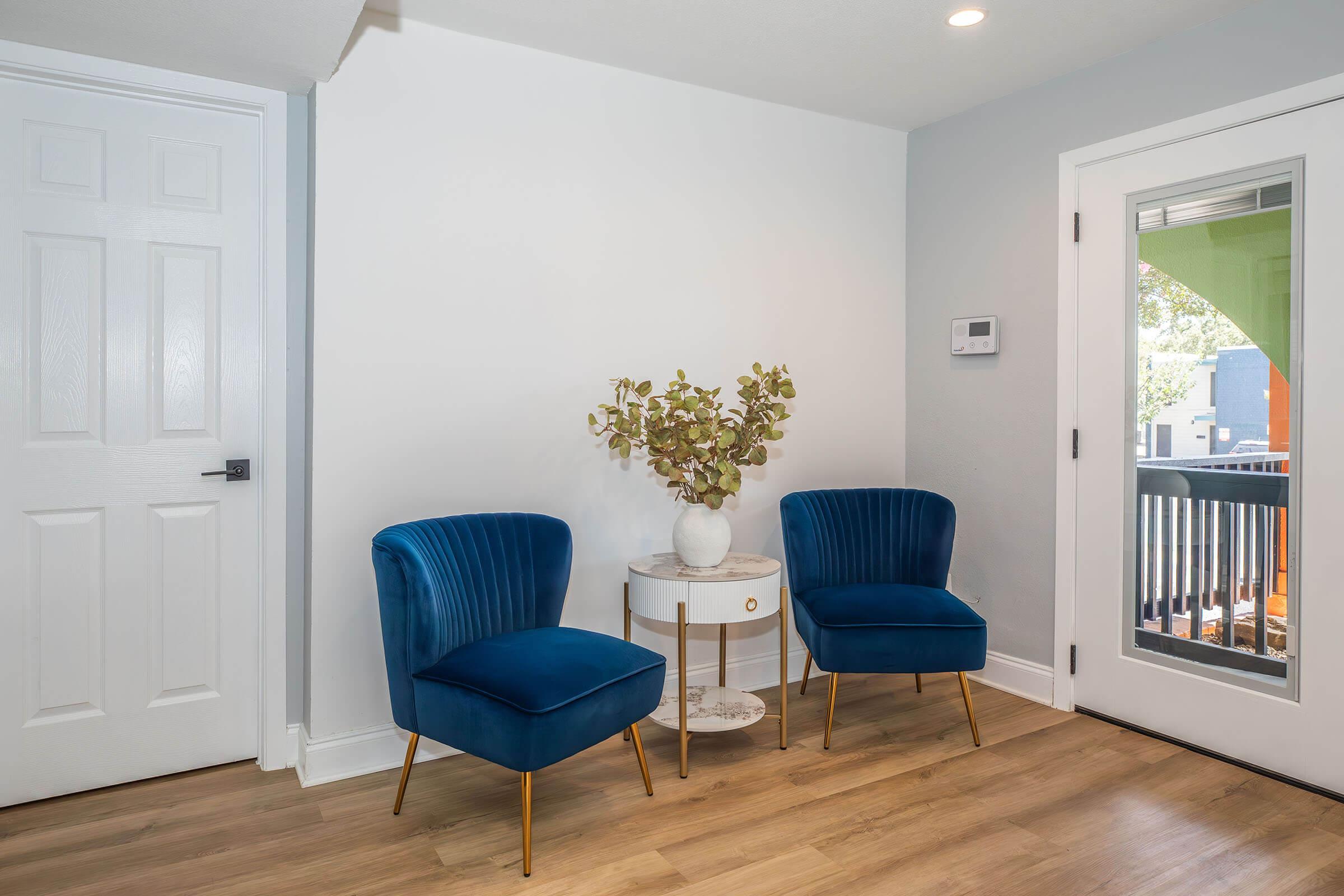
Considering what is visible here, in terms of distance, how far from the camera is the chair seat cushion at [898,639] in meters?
2.73

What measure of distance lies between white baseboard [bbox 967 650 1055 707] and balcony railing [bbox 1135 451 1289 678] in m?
0.41

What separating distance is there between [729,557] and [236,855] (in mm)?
1721

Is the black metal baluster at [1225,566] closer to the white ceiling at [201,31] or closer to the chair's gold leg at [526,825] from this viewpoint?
the chair's gold leg at [526,825]

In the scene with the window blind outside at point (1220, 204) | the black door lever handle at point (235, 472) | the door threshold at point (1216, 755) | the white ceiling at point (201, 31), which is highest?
the white ceiling at point (201, 31)

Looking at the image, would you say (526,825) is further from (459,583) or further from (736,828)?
(459,583)

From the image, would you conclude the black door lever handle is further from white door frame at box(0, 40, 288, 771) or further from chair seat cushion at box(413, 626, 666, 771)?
chair seat cushion at box(413, 626, 666, 771)

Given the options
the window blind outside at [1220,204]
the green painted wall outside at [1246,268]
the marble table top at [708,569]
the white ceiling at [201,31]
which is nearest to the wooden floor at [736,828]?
the marble table top at [708,569]

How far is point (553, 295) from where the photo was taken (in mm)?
2914

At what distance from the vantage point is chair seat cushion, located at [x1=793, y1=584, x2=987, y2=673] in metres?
2.73

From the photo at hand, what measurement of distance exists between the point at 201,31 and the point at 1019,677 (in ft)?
11.6

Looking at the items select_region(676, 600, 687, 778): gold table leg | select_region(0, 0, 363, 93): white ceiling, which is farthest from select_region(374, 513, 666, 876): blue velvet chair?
select_region(0, 0, 363, 93): white ceiling

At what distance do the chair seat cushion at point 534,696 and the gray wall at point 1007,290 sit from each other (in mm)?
1757

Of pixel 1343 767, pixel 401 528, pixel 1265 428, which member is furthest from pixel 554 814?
pixel 1265 428

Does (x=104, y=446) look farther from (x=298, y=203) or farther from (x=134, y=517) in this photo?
(x=298, y=203)
